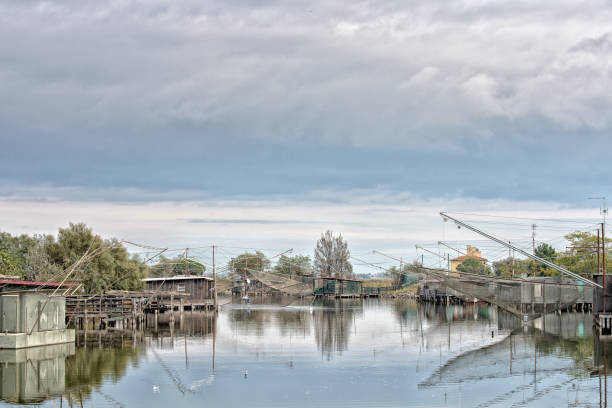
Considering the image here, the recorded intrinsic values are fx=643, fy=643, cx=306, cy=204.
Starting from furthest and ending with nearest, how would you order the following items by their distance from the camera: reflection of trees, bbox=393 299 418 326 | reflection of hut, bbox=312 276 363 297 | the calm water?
reflection of hut, bbox=312 276 363 297 < reflection of trees, bbox=393 299 418 326 < the calm water

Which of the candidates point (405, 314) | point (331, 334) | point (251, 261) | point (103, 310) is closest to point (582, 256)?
point (405, 314)

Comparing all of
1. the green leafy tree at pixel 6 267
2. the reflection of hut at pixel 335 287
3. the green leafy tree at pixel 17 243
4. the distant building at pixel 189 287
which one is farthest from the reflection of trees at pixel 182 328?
the reflection of hut at pixel 335 287

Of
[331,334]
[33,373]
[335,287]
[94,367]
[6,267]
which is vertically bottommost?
[335,287]

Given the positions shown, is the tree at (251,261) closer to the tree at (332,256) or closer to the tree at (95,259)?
the tree at (332,256)

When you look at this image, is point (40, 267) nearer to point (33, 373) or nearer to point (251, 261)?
point (33, 373)

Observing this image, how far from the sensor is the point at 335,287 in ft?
342

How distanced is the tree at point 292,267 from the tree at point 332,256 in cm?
308

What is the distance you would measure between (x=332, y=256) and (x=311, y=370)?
9684 centimetres

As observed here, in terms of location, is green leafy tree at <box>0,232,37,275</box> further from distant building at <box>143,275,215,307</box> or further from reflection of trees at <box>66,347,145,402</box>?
reflection of trees at <box>66,347,145,402</box>

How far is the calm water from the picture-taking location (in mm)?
18859

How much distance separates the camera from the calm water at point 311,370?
18.9 metres

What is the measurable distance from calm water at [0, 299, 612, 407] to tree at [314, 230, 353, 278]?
A: 80.4 m

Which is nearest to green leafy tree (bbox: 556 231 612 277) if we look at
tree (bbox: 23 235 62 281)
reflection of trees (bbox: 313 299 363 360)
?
reflection of trees (bbox: 313 299 363 360)

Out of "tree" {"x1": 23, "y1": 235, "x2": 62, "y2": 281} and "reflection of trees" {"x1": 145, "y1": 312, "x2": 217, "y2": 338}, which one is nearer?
"reflection of trees" {"x1": 145, "y1": 312, "x2": 217, "y2": 338}
